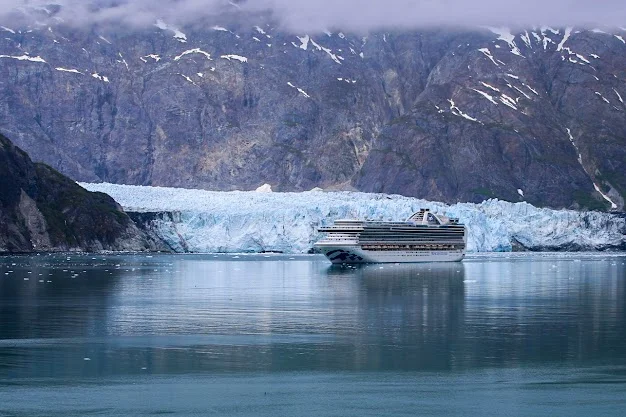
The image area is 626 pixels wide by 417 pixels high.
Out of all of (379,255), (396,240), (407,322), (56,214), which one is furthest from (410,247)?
(407,322)

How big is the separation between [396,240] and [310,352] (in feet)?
298

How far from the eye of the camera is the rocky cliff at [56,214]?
148m

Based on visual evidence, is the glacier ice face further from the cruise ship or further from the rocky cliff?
the cruise ship

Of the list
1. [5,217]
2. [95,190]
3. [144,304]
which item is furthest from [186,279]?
[95,190]

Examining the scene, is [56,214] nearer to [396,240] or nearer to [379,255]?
[379,255]

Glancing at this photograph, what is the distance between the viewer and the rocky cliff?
14775cm

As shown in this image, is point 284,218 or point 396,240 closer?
point 396,240

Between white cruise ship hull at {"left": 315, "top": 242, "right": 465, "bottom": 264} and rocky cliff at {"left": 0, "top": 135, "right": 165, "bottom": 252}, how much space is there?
40528mm

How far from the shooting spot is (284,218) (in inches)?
5876

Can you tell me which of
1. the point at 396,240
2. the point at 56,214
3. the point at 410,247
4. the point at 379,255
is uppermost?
the point at 56,214

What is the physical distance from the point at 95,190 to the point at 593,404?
470ft

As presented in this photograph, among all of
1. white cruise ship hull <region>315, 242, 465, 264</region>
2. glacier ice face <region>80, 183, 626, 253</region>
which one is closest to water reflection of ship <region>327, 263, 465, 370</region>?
white cruise ship hull <region>315, 242, 465, 264</region>

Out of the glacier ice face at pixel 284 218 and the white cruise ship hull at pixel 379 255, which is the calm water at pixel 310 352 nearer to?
the white cruise ship hull at pixel 379 255

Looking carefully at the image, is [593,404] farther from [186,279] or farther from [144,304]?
[186,279]
